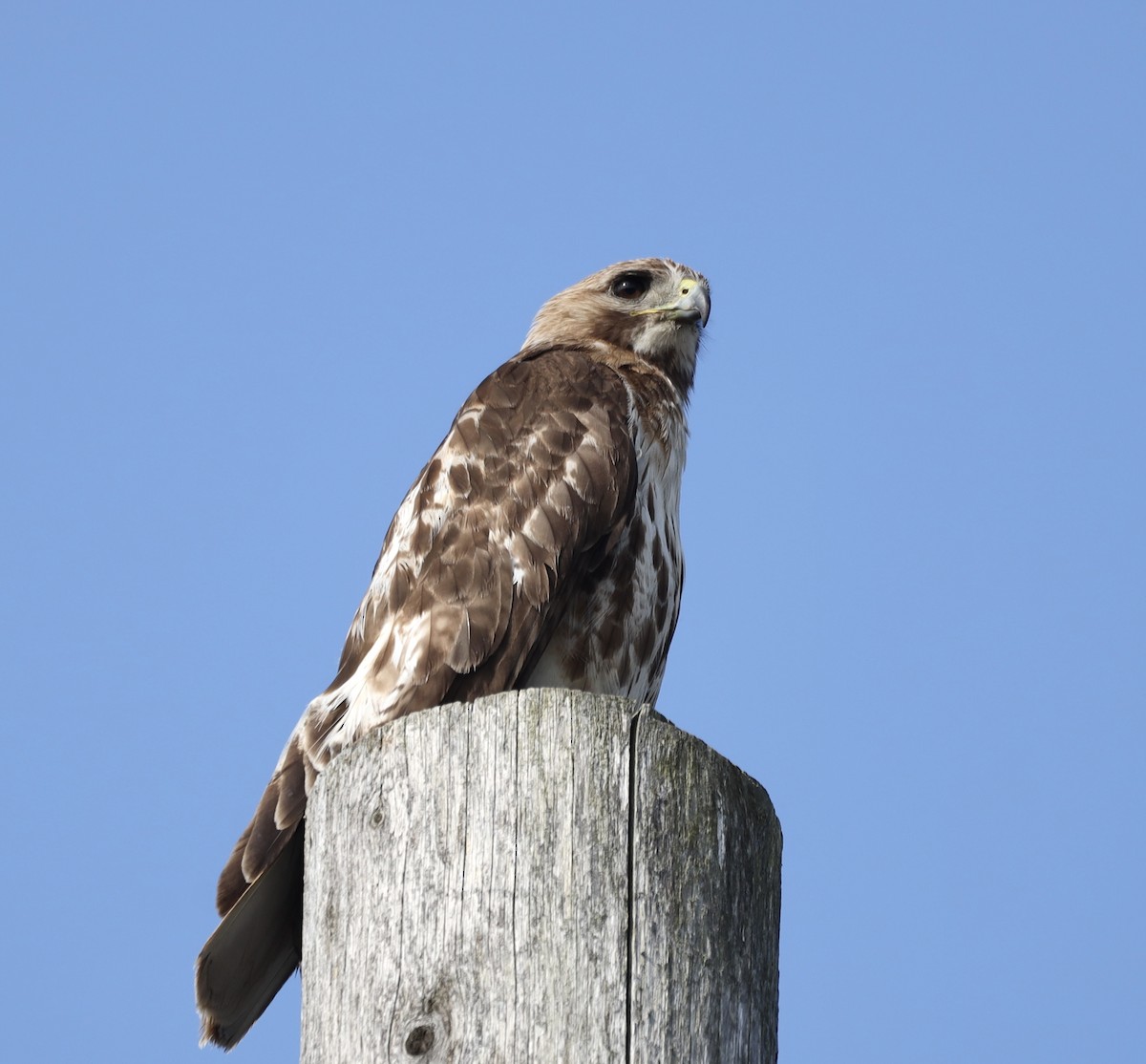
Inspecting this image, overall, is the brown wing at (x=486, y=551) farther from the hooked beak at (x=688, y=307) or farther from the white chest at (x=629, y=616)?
the hooked beak at (x=688, y=307)

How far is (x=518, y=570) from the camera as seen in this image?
528 centimetres

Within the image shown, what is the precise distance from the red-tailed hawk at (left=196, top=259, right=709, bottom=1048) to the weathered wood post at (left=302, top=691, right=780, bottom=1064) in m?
1.18

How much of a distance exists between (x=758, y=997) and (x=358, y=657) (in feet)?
8.09

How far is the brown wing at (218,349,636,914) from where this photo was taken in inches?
198

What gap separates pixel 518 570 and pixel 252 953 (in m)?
1.63

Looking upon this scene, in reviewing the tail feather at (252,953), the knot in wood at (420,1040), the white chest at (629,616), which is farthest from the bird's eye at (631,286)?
the knot in wood at (420,1040)

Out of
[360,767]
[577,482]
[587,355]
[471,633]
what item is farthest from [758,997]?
[587,355]

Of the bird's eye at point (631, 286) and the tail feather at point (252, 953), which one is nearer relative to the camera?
the tail feather at point (252, 953)

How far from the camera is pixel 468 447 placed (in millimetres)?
5762

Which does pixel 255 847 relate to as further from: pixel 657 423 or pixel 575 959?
pixel 657 423

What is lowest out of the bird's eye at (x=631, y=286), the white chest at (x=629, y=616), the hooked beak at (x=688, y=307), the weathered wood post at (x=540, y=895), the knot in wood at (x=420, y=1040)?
the knot in wood at (x=420, y=1040)

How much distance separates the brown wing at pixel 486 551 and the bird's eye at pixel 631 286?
3.49 ft

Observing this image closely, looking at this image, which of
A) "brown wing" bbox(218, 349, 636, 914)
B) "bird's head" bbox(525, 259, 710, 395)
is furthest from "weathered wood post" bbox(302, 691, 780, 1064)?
"bird's head" bbox(525, 259, 710, 395)

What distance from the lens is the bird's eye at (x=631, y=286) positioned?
7.05 m
